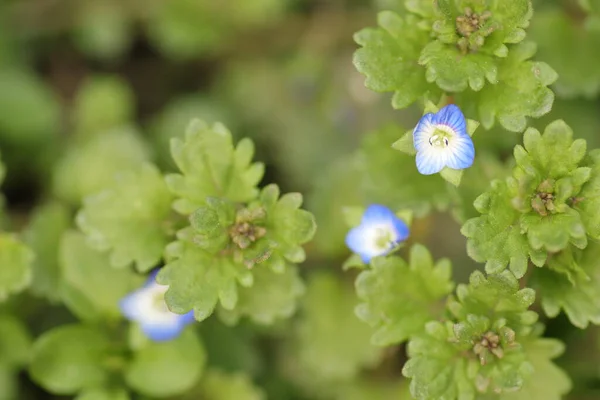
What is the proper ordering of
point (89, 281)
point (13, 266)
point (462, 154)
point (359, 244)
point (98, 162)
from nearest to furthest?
point (462, 154) < point (359, 244) < point (13, 266) < point (89, 281) < point (98, 162)

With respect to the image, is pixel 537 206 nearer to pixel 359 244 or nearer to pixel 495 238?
pixel 495 238

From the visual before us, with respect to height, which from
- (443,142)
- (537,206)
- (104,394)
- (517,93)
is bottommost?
(104,394)

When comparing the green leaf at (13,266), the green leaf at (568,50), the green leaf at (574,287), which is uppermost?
the green leaf at (568,50)

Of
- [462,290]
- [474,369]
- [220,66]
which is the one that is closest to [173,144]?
[462,290]

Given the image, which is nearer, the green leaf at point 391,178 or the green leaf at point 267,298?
the green leaf at point 267,298

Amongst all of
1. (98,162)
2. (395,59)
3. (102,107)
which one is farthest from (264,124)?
(395,59)

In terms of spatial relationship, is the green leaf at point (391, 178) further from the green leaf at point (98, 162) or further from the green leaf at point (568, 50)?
the green leaf at point (98, 162)

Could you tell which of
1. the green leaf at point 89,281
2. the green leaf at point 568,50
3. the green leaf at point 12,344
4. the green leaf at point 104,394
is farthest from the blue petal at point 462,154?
the green leaf at point 12,344

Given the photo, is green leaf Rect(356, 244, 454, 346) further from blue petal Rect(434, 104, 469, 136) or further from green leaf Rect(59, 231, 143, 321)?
green leaf Rect(59, 231, 143, 321)
